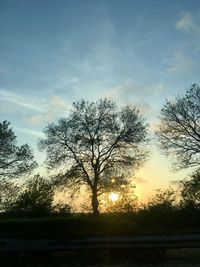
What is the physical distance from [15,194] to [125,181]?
11770 millimetres

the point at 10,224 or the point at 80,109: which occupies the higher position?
the point at 80,109

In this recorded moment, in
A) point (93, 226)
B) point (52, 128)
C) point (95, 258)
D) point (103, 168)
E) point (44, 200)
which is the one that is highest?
point (52, 128)

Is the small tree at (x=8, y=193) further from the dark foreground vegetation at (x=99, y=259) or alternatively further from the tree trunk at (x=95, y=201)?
the dark foreground vegetation at (x=99, y=259)

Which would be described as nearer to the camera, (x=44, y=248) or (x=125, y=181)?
(x=44, y=248)

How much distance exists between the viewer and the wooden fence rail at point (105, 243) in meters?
13.3

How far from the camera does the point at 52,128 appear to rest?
5150 centimetres

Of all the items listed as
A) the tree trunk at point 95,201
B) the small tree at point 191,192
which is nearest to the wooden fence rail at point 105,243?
the small tree at point 191,192

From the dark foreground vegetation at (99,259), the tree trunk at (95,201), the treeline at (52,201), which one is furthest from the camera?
the tree trunk at (95,201)

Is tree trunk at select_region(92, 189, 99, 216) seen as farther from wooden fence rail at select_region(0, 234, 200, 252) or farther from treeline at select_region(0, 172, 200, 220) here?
wooden fence rail at select_region(0, 234, 200, 252)

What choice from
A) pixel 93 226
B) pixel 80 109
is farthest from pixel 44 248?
pixel 80 109

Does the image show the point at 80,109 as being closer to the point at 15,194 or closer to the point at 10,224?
the point at 15,194

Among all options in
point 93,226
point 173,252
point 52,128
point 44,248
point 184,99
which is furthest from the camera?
point 52,128

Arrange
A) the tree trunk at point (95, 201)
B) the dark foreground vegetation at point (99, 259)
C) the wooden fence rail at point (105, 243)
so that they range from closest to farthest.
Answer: the dark foreground vegetation at point (99, 259) < the wooden fence rail at point (105, 243) < the tree trunk at point (95, 201)

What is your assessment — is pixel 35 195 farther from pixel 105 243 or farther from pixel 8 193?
pixel 105 243
